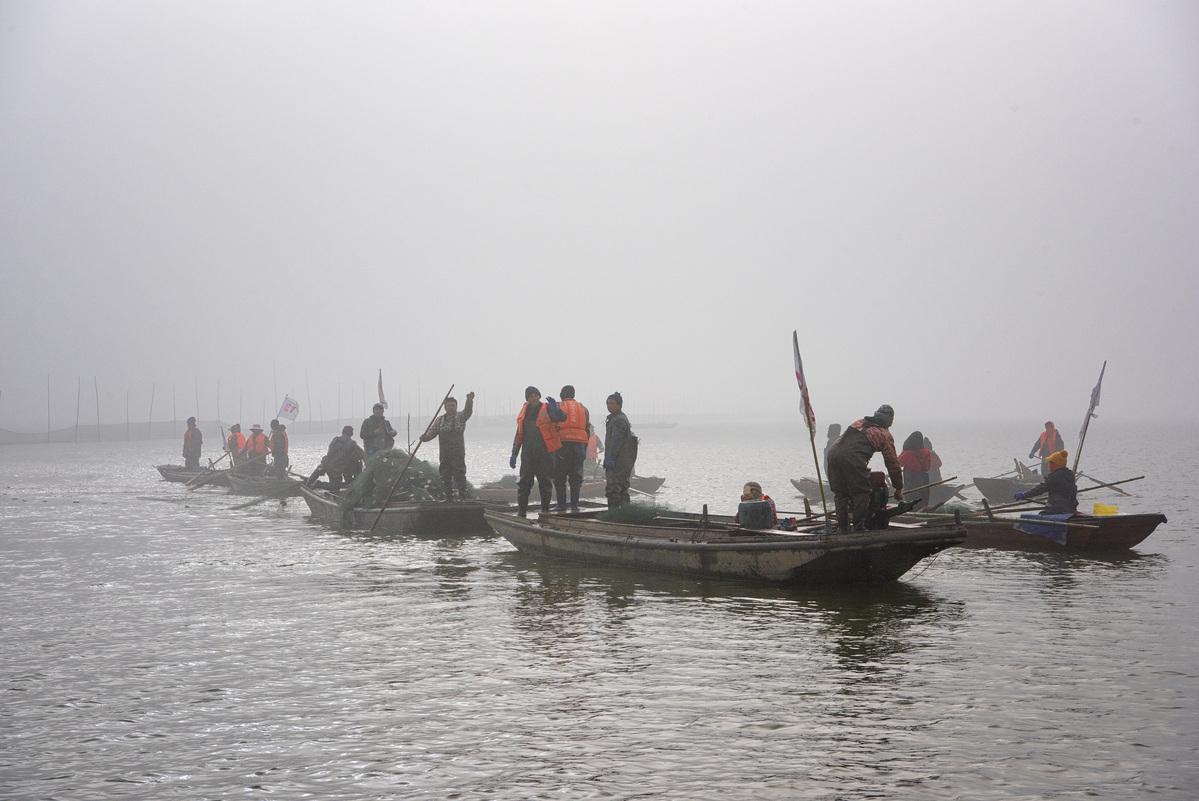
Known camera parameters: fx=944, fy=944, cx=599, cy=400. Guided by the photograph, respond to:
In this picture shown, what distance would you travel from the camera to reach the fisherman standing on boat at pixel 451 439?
58.3ft

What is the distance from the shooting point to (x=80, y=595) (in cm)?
1257

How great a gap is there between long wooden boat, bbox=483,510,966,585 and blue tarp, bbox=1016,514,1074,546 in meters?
3.81

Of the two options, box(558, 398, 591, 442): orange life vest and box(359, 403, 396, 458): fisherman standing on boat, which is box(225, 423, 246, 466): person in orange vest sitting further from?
box(558, 398, 591, 442): orange life vest

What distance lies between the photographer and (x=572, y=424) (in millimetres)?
15586

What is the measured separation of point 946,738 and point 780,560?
17.0ft

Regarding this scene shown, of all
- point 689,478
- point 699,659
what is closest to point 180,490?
point 689,478

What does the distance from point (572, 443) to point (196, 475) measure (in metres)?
25.6

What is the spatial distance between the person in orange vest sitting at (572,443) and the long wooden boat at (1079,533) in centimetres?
521

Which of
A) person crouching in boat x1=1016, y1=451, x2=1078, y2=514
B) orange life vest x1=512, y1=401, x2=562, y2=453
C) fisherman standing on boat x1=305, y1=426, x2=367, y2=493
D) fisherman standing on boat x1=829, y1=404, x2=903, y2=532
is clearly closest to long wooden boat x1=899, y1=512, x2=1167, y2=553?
person crouching in boat x1=1016, y1=451, x2=1078, y2=514

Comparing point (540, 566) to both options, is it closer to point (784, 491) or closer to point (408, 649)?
point (408, 649)

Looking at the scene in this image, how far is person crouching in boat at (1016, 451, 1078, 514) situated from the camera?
580 inches

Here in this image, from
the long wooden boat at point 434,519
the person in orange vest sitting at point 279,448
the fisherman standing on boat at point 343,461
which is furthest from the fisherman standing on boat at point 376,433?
the person in orange vest sitting at point 279,448

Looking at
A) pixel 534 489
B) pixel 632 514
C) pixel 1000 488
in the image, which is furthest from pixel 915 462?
pixel 534 489

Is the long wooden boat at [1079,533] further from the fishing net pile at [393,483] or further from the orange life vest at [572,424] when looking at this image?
the fishing net pile at [393,483]
